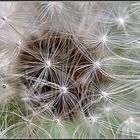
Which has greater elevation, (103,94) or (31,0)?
(31,0)

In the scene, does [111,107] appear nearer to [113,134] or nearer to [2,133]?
[113,134]

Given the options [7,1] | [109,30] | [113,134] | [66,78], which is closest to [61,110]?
[66,78]

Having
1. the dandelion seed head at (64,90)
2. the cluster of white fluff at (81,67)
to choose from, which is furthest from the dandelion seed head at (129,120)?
the dandelion seed head at (64,90)

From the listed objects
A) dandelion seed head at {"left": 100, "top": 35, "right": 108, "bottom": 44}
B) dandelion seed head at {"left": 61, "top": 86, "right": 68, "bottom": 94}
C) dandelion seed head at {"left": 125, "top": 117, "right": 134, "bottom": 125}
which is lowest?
dandelion seed head at {"left": 125, "top": 117, "right": 134, "bottom": 125}

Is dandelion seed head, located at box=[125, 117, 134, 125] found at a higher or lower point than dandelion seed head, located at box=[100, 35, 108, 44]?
lower

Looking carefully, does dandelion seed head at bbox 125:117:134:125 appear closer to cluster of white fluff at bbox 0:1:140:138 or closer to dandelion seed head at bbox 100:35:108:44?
cluster of white fluff at bbox 0:1:140:138

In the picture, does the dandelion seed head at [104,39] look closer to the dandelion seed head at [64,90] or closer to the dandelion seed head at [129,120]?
the dandelion seed head at [64,90]

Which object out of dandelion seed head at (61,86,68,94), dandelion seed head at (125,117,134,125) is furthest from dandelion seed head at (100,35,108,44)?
dandelion seed head at (125,117,134,125)

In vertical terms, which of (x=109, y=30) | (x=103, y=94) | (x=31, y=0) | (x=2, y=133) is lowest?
(x=2, y=133)

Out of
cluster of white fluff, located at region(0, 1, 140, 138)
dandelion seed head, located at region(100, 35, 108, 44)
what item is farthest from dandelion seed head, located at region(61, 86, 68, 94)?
dandelion seed head, located at region(100, 35, 108, 44)
